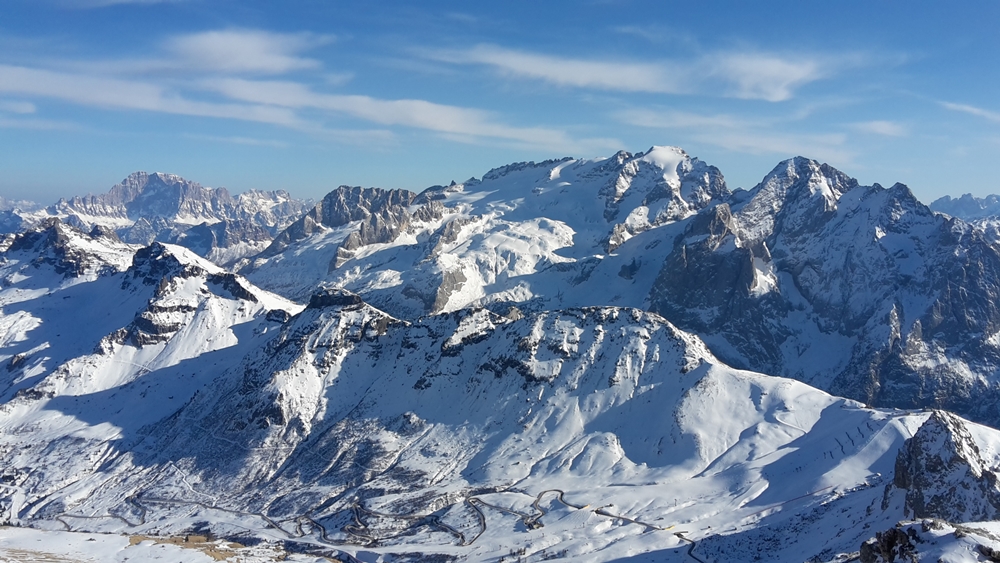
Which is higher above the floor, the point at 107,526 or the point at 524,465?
the point at 524,465

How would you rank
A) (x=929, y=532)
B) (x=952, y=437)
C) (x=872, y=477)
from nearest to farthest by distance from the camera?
(x=929, y=532), (x=952, y=437), (x=872, y=477)

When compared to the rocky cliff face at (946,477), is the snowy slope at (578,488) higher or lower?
lower

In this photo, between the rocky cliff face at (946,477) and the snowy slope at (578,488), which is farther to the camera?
the snowy slope at (578,488)

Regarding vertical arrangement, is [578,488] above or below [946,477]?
below

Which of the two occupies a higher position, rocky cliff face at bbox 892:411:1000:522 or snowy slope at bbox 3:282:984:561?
rocky cliff face at bbox 892:411:1000:522

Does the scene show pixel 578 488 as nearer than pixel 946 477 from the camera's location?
No

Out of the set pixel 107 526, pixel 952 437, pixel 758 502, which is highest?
pixel 952 437

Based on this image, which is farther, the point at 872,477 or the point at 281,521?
the point at 281,521

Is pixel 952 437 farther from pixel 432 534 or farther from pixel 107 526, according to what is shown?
pixel 107 526

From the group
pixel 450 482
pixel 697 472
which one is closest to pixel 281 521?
pixel 450 482

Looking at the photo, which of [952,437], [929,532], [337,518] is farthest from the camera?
[337,518]

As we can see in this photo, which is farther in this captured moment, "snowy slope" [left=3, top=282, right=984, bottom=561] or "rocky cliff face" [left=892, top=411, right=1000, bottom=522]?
"snowy slope" [left=3, top=282, right=984, bottom=561]
